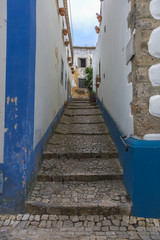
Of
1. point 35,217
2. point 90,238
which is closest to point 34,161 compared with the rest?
point 35,217

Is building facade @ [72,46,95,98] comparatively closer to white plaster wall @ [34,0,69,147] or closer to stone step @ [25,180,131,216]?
white plaster wall @ [34,0,69,147]

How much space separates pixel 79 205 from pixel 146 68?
2285 mm

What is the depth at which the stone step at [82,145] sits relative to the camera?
11.9 ft

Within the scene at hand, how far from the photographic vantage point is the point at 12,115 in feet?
7.79

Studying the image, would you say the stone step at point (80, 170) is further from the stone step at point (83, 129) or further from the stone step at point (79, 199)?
the stone step at point (83, 129)

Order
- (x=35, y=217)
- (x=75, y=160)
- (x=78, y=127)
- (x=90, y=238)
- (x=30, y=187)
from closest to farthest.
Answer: (x=90, y=238), (x=35, y=217), (x=30, y=187), (x=75, y=160), (x=78, y=127)

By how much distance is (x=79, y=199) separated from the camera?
8.09 ft

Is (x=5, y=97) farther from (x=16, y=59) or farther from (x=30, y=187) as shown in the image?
(x=30, y=187)

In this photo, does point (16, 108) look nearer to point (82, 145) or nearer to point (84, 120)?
point (82, 145)

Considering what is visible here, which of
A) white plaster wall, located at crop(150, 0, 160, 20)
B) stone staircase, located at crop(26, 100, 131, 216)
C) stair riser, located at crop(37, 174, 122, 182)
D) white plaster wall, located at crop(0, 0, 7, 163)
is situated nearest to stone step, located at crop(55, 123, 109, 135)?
stone staircase, located at crop(26, 100, 131, 216)

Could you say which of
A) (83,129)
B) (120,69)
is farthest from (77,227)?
(83,129)

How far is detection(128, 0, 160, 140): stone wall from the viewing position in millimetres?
2260

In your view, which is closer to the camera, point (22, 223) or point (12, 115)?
point (22, 223)

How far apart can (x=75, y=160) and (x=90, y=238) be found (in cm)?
173
